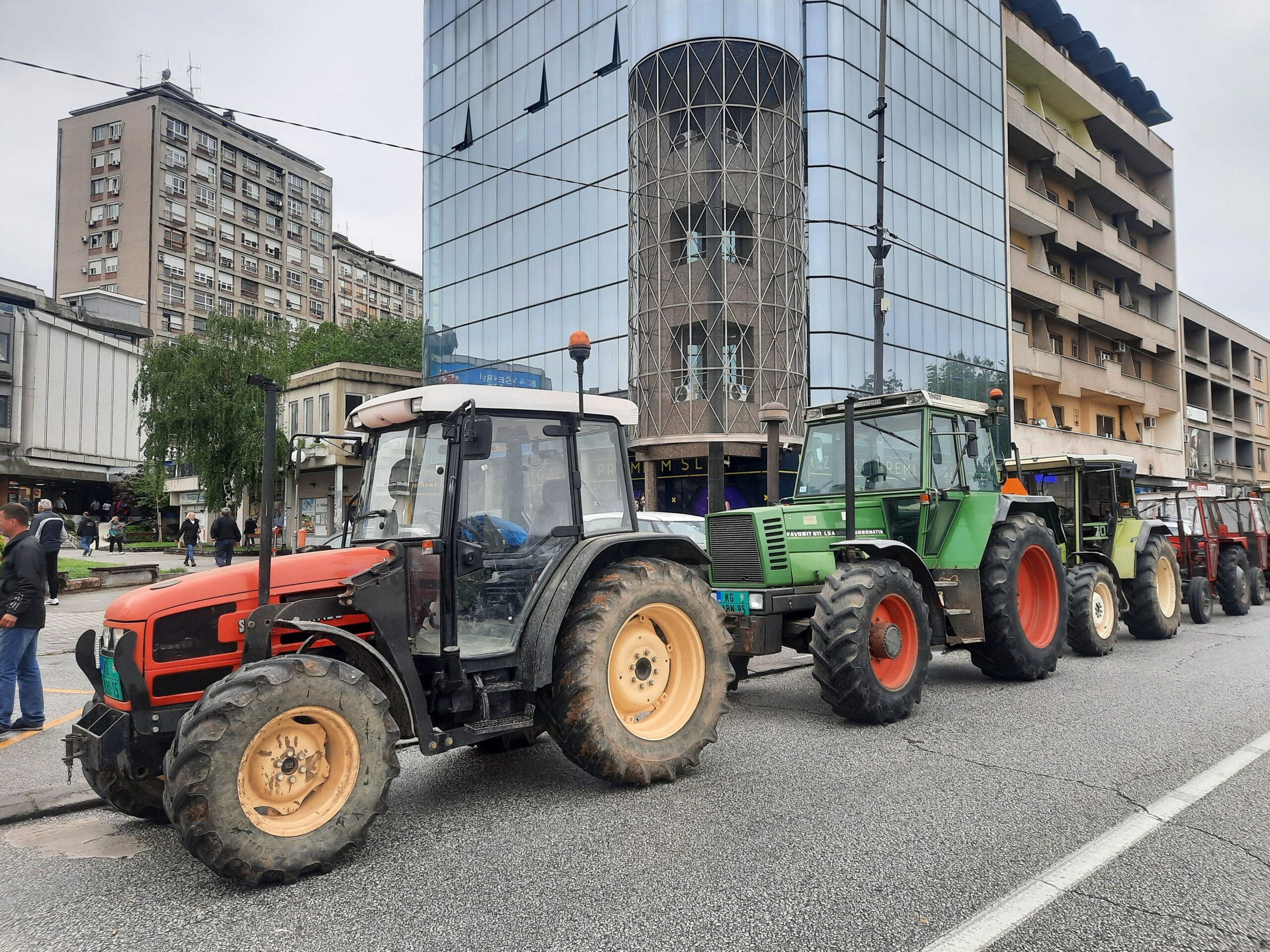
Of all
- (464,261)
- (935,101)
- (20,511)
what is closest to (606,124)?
(464,261)

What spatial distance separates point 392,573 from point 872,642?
4.01m

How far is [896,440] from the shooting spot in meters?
8.45

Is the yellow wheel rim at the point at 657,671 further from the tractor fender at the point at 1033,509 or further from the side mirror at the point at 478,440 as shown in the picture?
the tractor fender at the point at 1033,509

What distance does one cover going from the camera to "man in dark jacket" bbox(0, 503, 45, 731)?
21.9 feet

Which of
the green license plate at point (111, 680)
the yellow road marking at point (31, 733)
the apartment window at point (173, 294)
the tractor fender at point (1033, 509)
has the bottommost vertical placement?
the yellow road marking at point (31, 733)

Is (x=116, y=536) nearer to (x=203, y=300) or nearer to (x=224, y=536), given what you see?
(x=224, y=536)

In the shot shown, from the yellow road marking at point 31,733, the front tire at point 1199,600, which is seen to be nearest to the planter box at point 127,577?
the yellow road marking at point 31,733

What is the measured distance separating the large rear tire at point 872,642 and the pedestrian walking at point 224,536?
18.1 meters

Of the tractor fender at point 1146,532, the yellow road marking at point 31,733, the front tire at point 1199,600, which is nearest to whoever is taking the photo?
the yellow road marking at point 31,733

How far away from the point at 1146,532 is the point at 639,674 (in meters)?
9.41

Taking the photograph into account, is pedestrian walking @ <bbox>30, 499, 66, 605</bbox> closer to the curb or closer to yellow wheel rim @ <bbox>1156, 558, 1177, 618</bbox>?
the curb

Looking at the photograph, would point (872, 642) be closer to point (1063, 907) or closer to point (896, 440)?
point (896, 440)

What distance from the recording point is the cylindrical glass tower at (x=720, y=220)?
2494cm

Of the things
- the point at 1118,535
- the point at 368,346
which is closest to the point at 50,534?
the point at 1118,535
